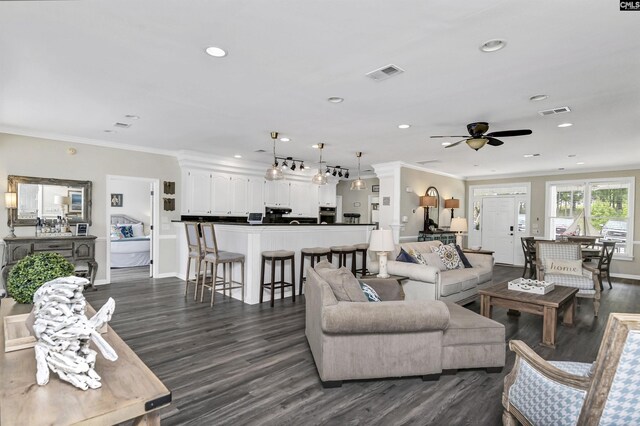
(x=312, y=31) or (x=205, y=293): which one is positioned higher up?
(x=312, y=31)

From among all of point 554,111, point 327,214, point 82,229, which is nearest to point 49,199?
point 82,229

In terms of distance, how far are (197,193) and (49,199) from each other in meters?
2.47

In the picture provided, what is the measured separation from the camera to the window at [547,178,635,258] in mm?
7839

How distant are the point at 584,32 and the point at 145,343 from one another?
4530mm

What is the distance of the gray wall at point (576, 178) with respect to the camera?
7.66m

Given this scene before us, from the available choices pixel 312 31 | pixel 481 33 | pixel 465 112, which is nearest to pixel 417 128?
pixel 465 112

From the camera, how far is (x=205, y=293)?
5.51 meters

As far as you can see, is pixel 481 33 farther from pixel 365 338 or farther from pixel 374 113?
pixel 365 338

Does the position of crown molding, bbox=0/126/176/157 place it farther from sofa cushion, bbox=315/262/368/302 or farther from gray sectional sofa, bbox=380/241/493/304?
sofa cushion, bbox=315/262/368/302

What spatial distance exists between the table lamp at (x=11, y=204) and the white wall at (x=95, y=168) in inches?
3.0

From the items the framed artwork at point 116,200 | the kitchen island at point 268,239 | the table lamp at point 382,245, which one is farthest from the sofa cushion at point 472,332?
the framed artwork at point 116,200

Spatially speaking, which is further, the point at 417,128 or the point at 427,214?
the point at 427,214

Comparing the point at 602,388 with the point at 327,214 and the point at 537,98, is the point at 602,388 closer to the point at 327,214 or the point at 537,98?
the point at 537,98

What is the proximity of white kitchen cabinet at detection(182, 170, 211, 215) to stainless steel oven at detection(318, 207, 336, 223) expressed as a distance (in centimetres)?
348
